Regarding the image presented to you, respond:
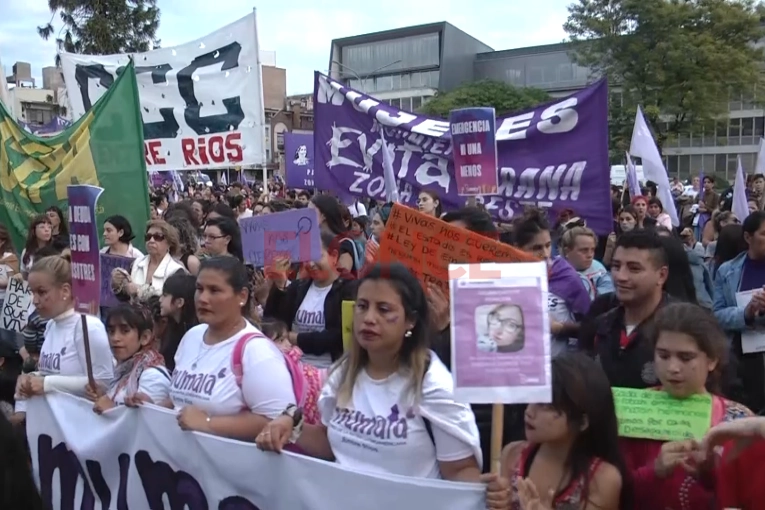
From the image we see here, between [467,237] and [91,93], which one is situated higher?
[91,93]

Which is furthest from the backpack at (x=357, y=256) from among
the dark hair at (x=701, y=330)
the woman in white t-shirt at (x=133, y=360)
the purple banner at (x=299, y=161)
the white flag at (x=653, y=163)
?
the purple banner at (x=299, y=161)

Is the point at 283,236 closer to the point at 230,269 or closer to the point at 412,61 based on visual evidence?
the point at 230,269

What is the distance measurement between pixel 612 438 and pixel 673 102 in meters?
40.0

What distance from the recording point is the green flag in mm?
6977

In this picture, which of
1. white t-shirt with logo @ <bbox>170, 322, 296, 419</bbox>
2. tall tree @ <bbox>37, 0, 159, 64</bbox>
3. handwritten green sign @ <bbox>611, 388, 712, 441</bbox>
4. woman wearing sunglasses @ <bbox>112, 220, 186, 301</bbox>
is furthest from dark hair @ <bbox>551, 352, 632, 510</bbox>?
tall tree @ <bbox>37, 0, 159, 64</bbox>

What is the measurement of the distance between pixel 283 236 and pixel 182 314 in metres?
1.00

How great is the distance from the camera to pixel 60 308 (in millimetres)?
4445

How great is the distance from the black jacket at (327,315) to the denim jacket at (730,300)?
2182 millimetres

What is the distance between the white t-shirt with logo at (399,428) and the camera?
2.77 metres

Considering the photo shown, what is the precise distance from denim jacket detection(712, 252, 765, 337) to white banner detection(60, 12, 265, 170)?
4459 millimetres

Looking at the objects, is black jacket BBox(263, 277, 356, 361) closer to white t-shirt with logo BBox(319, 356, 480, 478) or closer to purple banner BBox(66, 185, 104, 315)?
purple banner BBox(66, 185, 104, 315)

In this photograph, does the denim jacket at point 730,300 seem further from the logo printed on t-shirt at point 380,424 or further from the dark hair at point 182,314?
the dark hair at point 182,314

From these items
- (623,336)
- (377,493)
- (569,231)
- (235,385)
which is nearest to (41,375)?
(235,385)

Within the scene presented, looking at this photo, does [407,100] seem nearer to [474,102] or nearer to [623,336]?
[474,102]
